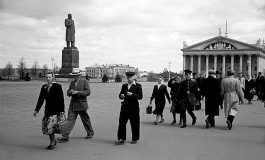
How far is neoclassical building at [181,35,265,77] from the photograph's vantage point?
101 metres

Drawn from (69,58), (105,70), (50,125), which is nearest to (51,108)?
(50,125)

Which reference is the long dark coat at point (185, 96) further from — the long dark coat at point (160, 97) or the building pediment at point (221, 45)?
the building pediment at point (221, 45)

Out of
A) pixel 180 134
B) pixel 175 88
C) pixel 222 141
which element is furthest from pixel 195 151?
pixel 175 88

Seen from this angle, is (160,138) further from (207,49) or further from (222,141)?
(207,49)

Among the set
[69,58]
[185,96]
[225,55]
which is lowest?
[185,96]

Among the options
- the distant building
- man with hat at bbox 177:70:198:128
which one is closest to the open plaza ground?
man with hat at bbox 177:70:198:128

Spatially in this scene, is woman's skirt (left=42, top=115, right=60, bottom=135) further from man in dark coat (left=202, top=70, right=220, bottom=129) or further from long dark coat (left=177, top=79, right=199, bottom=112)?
man in dark coat (left=202, top=70, right=220, bottom=129)

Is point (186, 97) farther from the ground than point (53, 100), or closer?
closer

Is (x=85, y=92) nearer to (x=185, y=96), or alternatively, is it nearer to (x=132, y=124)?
(x=132, y=124)

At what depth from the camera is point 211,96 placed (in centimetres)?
1200

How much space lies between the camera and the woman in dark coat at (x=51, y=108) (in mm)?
7777

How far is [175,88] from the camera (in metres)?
13.6

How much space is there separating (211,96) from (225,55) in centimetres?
9588

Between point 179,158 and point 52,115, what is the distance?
9.90 ft
